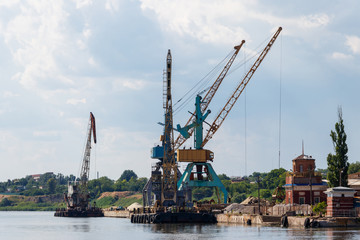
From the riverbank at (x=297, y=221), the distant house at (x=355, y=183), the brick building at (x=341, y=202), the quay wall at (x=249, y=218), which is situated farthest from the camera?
the distant house at (x=355, y=183)

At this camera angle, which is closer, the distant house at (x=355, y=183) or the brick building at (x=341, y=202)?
the brick building at (x=341, y=202)

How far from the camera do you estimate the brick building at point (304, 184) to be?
399ft

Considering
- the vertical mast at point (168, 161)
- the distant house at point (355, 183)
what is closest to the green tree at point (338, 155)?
the distant house at point (355, 183)

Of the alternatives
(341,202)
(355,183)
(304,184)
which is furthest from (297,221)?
(355,183)

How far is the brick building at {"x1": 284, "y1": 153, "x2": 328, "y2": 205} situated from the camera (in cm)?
12169

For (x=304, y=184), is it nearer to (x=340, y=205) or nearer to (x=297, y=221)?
(x=297, y=221)

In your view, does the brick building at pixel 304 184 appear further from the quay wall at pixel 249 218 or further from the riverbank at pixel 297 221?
the riverbank at pixel 297 221

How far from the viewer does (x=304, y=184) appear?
12331 cm

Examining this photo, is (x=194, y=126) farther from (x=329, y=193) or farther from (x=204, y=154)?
(x=329, y=193)

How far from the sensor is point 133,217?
148m

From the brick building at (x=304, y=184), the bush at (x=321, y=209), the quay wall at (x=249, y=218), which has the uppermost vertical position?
the brick building at (x=304, y=184)

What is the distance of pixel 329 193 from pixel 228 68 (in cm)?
6217

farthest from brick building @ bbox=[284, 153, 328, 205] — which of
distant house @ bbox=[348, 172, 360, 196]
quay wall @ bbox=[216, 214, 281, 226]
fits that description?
quay wall @ bbox=[216, 214, 281, 226]

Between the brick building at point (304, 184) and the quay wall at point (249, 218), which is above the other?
the brick building at point (304, 184)
